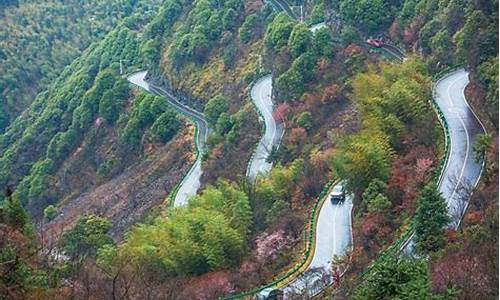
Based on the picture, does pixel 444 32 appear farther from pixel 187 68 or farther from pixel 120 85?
pixel 120 85

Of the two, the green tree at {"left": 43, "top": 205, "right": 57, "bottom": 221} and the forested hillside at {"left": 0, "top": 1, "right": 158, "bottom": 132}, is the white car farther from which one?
the forested hillside at {"left": 0, "top": 1, "right": 158, "bottom": 132}

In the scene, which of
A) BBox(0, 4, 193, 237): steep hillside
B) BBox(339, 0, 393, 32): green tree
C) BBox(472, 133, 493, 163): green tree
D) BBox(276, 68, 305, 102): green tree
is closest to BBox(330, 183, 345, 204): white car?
BBox(472, 133, 493, 163): green tree

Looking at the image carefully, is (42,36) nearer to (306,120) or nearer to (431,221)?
(306,120)

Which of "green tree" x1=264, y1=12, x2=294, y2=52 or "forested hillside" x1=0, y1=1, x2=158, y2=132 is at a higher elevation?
"green tree" x1=264, y1=12, x2=294, y2=52

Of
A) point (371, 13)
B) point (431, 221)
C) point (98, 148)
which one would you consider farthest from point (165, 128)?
point (431, 221)

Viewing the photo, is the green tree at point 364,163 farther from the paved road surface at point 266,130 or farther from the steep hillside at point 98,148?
the steep hillside at point 98,148

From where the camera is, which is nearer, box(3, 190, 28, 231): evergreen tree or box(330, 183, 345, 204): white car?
box(3, 190, 28, 231): evergreen tree
